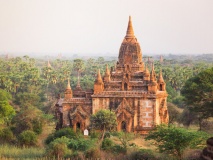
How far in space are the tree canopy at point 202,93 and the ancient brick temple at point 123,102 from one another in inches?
90.6

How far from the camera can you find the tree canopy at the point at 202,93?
99.5 feet

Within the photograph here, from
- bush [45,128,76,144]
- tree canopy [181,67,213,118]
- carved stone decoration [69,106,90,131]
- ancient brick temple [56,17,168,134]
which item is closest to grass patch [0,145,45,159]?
bush [45,128,76,144]

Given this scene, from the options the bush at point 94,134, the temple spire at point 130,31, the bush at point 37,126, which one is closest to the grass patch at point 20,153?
the bush at point 37,126

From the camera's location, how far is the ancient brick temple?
30.7 meters

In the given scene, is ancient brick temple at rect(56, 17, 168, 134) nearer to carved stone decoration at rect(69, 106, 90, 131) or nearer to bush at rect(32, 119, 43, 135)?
carved stone decoration at rect(69, 106, 90, 131)

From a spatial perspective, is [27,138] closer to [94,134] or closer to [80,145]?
[80,145]

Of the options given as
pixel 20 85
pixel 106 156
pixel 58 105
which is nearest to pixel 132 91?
pixel 58 105

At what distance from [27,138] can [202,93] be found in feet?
46.2

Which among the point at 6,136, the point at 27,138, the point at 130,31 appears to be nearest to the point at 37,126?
the point at 6,136

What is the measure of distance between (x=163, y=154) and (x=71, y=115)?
35.5 ft

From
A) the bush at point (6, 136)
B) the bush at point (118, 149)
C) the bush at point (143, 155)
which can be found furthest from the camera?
the bush at point (6, 136)

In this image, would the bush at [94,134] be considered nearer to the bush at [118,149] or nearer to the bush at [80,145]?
the bush at [80,145]

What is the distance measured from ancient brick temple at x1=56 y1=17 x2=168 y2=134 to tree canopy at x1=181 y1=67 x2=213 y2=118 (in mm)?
2302

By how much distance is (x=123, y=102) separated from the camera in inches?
1213
